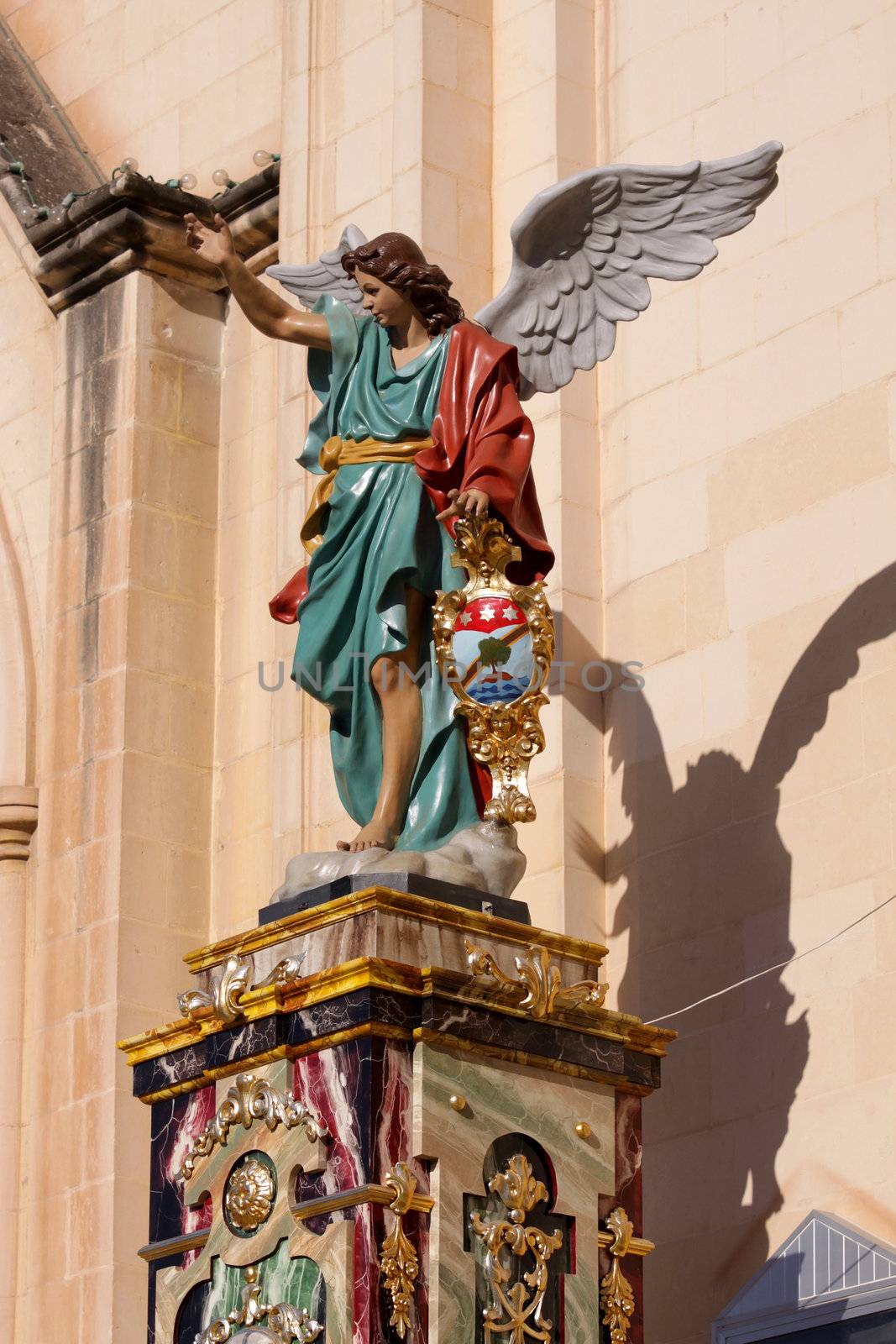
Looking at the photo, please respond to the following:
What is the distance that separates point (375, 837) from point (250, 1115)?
0.82 m

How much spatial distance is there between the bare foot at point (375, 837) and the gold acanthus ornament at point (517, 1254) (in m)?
0.92

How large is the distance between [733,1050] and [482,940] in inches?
69.6

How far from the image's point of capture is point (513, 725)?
7398mm

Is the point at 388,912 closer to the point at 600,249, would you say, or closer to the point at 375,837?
the point at 375,837

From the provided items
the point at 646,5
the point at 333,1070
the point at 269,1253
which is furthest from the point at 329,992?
the point at 646,5

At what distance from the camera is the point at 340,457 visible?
7.76 metres

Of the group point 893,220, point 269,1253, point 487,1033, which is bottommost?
point 269,1253

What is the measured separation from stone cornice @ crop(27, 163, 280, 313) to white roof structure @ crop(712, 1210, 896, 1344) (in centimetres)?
469

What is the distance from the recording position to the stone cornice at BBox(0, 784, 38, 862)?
34.9ft

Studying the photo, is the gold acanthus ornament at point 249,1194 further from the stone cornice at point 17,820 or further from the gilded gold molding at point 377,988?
the stone cornice at point 17,820

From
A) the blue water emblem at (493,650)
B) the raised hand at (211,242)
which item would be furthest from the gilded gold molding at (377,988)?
the raised hand at (211,242)

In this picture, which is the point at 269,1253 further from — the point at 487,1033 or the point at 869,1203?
the point at 869,1203

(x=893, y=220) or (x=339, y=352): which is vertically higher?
(x=893, y=220)

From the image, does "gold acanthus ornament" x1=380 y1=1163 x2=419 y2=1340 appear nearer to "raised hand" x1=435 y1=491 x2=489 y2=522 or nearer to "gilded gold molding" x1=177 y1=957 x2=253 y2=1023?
"gilded gold molding" x1=177 y1=957 x2=253 y2=1023
